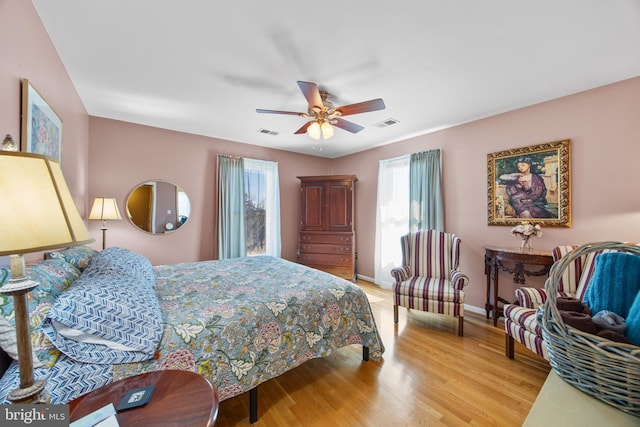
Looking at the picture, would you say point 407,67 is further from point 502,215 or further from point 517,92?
point 502,215

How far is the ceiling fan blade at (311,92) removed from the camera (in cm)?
190

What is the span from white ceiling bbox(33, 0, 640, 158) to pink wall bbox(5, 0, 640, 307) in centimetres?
22

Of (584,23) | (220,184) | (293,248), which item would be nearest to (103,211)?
(220,184)

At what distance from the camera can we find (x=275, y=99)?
2693 millimetres

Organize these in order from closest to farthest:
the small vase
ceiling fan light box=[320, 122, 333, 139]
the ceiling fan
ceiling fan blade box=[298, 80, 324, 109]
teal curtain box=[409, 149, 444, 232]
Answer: ceiling fan blade box=[298, 80, 324, 109], the ceiling fan, ceiling fan light box=[320, 122, 333, 139], the small vase, teal curtain box=[409, 149, 444, 232]

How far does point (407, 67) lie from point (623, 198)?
7.79 ft

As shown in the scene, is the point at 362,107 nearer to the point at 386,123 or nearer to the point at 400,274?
the point at 386,123

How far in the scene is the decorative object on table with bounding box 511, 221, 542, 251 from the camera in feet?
8.61

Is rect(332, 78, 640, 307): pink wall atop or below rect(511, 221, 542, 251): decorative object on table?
atop

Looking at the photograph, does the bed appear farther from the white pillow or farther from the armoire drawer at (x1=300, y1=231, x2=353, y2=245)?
the armoire drawer at (x1=300, y1=231, x2=353, y2=245)

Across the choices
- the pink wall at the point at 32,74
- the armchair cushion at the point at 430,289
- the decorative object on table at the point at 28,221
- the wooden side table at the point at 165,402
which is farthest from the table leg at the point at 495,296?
the pink wall at the point at 32,74

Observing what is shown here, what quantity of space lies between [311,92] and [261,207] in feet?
9.29

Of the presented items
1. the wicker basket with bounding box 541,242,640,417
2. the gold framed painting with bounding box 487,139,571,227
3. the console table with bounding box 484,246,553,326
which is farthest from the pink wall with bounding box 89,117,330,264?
the wicker basket with bounding box 541,242,640,417

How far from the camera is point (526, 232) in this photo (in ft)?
8.62
